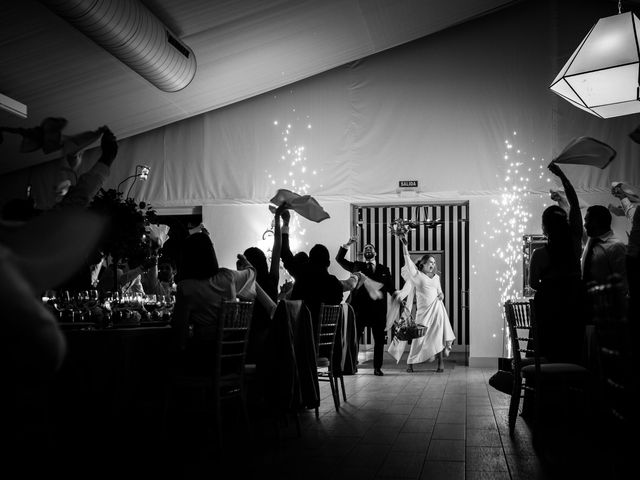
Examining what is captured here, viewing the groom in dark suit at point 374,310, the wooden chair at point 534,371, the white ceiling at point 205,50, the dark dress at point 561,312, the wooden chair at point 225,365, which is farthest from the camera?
the groom in dark suit at point 374,310

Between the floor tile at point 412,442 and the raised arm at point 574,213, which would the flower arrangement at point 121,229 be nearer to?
the floor tile at point 412,442

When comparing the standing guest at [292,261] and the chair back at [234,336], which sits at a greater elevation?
the standing guest at [292,261]

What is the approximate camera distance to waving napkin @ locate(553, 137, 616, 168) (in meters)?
4.59

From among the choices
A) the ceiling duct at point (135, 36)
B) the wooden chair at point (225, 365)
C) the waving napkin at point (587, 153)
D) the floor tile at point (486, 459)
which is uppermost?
the ceiling duct at point (135, 36)

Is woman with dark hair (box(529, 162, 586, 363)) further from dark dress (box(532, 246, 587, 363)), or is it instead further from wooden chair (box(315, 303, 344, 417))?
wooden chair (box(315, 303, 344, 417))

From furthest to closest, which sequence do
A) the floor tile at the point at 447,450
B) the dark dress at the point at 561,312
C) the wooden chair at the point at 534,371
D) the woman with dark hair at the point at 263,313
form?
the woman with dark hair at the point at 263,313, the dark dress at the point at 561,312, the wooden chair at the point at 534,371, the floor tile at the point at 447,450

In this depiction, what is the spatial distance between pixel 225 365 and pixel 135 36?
382cm

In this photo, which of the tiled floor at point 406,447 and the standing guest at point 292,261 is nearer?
the tiled floor at point 406,447

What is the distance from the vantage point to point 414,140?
989 centimetres

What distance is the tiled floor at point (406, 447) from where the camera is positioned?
318 cm

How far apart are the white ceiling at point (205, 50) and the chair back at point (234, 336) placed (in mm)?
3798

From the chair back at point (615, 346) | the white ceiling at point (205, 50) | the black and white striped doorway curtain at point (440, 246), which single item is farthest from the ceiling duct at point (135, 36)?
the black and white striped doorway curtain at point (440, 246)

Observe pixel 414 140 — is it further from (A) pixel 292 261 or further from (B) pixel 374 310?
(A) pixel 292 261

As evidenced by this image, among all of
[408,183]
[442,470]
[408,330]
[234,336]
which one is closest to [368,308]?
[408,330]
